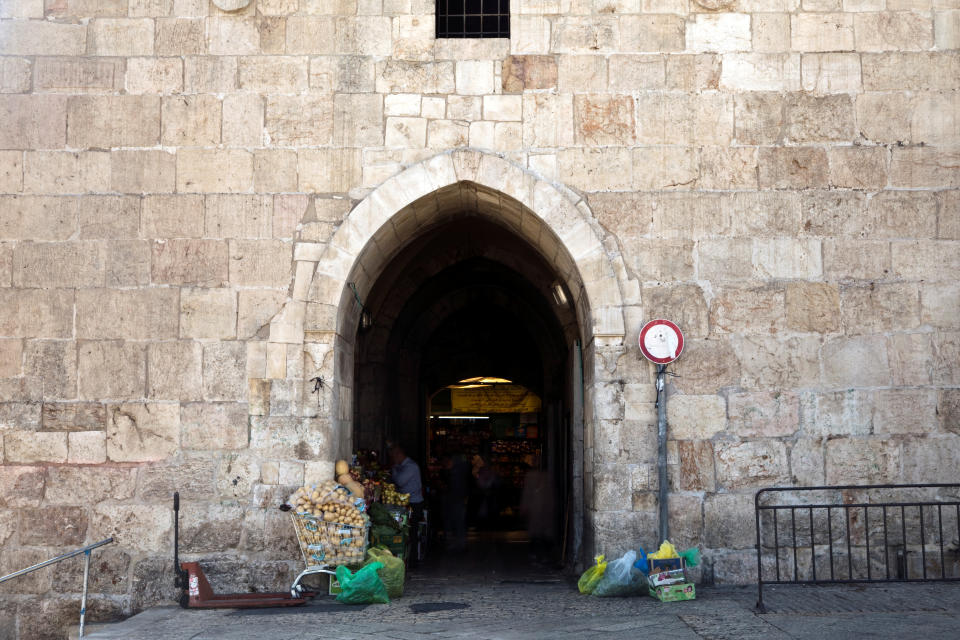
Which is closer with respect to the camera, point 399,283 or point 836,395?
point 836,395

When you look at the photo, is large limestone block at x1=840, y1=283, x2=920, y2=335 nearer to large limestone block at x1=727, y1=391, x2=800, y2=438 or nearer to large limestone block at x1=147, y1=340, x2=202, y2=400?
large limestone block at x1=727, y1=391, x2=800, y2=438

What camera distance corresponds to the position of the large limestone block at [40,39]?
7688 mm

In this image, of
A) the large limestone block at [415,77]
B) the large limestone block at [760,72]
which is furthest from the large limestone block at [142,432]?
the large limestone block at [760,72]

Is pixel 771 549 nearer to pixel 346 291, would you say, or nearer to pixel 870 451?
pixel 870 451

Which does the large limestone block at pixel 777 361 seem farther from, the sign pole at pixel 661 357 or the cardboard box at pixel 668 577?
the cardboard box at pixel 668 577

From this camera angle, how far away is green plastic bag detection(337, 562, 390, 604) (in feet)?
22.3

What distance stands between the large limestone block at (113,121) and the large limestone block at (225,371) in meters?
1.85

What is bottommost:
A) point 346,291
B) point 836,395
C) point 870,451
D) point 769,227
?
point 870,451

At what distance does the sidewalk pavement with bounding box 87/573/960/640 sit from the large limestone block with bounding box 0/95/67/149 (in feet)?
13.1

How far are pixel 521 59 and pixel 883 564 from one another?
5126mm

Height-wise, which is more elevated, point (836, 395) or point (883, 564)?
point (836, 395)

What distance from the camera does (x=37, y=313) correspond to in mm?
7512

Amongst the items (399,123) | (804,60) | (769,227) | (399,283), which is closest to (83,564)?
(399,123)

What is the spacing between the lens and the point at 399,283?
11.5m
